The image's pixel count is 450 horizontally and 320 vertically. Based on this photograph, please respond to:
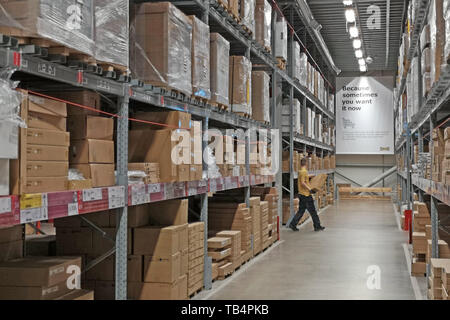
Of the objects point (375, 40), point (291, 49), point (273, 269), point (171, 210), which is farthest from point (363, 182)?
point (171, 210)

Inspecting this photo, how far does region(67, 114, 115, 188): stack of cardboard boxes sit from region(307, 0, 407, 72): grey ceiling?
1209 cm

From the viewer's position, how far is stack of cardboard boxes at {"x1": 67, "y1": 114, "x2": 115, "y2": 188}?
4.11m

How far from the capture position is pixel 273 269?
8.00 metres

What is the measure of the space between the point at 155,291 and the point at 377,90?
22.1 metres

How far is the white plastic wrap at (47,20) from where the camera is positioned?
3.18m

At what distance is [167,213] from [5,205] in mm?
2764

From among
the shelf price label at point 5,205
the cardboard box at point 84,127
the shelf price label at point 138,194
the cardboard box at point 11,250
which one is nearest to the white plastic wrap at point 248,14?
the shelf price label at point 138,194

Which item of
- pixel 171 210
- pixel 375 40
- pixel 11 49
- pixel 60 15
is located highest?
pixel 375 40

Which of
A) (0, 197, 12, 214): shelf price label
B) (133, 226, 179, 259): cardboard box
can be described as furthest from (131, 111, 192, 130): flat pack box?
(0, 197, 12, 214): shelf price label

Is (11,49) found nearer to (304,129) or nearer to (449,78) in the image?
(449,78)

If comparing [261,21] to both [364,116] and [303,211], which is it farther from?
[364,116]

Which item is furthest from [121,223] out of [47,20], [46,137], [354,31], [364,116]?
[364,116]

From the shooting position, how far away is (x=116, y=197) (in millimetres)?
4359

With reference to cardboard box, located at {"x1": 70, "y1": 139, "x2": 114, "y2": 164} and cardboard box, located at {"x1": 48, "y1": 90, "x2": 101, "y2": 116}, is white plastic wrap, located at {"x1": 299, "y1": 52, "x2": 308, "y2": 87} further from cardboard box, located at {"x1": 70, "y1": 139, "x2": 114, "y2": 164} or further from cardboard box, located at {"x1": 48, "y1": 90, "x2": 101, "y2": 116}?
cardboard box, located at {"x1": 70, "y1": 139, "x2": 114, "y2": 164}
